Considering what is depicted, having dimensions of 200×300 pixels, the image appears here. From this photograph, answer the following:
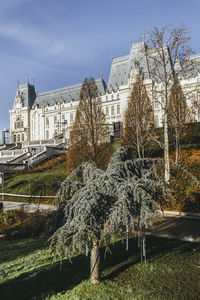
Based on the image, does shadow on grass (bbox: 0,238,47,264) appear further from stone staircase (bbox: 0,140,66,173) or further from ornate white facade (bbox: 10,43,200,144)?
ornate white facade (bbox: 10,43,200,144)

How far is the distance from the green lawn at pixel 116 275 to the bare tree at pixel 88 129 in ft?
34.8

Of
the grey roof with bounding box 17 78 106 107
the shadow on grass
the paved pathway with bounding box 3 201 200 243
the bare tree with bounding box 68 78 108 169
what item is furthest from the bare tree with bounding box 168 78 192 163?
the grey roof with bounding box 17 78 106 107

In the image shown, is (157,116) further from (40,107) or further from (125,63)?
(40,107)

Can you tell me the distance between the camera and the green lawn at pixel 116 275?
16.8 ft

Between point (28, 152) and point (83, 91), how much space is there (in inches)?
665

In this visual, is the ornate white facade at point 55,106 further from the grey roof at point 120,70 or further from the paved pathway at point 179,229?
the paved pathway at point 179,229

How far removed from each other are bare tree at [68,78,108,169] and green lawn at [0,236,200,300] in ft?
34.8

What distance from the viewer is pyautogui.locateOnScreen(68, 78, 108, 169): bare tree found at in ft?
60.0

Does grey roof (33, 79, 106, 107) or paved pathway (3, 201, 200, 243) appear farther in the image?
grey roof (33, 79, 106, 107)

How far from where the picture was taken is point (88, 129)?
19.0 metres

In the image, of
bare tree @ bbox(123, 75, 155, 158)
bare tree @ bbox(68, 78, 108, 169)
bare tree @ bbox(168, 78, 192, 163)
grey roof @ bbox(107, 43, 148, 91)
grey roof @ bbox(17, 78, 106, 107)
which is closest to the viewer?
bare tree @ bbox(168, 78, 192, 163)

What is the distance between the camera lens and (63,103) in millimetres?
Result: 70625

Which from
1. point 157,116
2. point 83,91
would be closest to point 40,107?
point 157,116

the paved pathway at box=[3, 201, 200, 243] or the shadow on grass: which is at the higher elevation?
the paved pathway at box=[3, 201, 200, 243]
